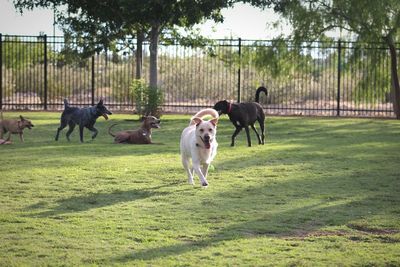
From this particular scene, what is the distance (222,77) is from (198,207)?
2787cm

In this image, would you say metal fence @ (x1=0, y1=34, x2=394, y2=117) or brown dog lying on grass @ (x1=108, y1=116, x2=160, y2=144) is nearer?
brown dog lying on grass @ (x1=108, y1=116, x2=160, y2=144)

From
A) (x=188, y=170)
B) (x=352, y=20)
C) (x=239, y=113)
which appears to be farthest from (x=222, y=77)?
(x=188, y=170)

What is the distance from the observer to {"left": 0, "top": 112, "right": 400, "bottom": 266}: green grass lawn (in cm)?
698

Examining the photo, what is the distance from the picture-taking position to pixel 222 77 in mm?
36906

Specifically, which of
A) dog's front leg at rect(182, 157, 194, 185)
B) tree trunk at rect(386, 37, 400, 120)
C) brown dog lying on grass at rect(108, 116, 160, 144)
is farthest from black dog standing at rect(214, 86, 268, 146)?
tree trunk at rect(386, 37, 400, 120)

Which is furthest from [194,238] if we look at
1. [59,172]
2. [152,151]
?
[152,151]

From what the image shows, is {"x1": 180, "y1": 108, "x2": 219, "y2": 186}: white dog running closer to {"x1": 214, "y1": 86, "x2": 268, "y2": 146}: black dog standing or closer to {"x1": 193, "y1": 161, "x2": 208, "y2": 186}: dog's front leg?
{"x1": 193, "y1": 161, "x2": 208, "y2": 186}: dog's front leg

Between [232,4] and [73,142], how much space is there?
9957 mm

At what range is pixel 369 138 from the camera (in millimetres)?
19812

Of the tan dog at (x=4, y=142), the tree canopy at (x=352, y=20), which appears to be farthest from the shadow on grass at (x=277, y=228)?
the tree canopy at (x=352, y=20)

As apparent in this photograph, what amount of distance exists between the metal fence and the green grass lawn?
41.0 ft

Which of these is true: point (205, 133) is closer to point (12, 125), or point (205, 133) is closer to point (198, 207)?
point (198, 207)

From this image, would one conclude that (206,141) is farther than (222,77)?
No

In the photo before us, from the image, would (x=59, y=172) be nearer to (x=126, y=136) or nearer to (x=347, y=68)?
(x=126, y=136)
